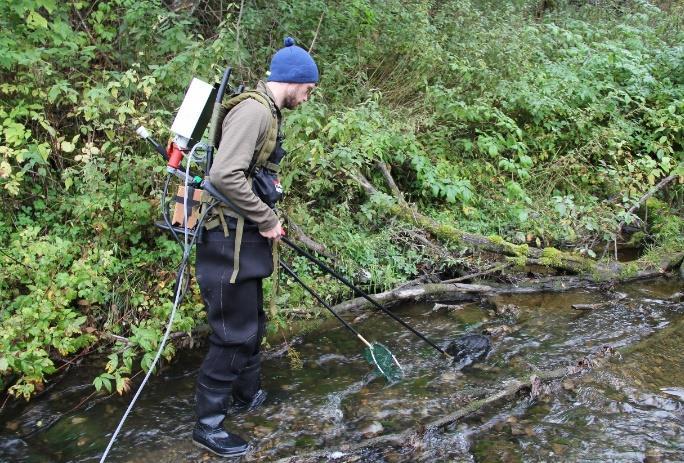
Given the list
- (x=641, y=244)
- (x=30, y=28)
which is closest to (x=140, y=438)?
(x=30, y=28)

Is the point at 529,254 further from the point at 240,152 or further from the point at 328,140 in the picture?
the point at 240,152

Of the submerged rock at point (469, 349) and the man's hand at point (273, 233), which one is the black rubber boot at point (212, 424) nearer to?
the man's hand at point (273, 233)

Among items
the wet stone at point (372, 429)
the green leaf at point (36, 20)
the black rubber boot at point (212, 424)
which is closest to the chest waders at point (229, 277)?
the black rubber boot at point (212, 424)

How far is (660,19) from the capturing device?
13.1 meters

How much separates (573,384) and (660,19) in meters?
11.8

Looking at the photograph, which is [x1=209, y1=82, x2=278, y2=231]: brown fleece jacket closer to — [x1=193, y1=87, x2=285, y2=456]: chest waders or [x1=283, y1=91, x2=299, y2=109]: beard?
[x1=193, y1=87, x2=285, y2=456]: chest waders

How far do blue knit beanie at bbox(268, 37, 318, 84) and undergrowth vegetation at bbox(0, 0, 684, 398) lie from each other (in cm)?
180

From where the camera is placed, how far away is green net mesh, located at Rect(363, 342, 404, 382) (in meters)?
4.93

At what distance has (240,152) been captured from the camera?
3.37 meters

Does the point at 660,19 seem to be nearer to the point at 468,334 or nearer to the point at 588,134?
the point at 588,134

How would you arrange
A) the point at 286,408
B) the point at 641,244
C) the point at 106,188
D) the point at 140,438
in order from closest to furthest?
the point at 140,438, the point at 286,408, the point at 106,188, the point at 641,244

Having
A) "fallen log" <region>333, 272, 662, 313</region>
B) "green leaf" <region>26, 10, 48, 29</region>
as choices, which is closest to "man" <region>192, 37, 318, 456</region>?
"fallen log" <region>333, 272, 662, 313</region>

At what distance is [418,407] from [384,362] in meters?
0.63

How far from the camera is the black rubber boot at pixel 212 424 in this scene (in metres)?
3.87
